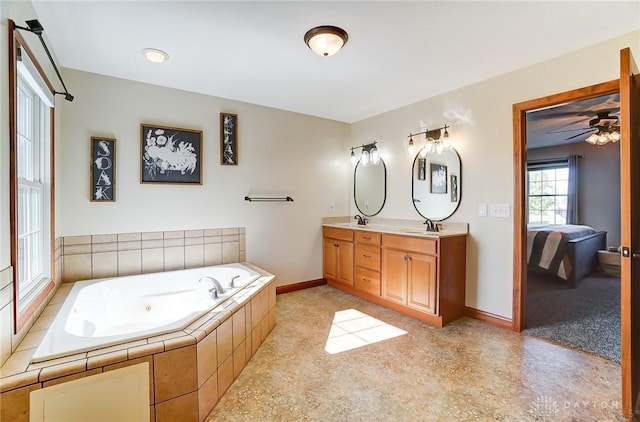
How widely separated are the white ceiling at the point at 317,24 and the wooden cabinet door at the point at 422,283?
1.72 meters

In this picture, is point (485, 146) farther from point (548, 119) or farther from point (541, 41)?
point (548, 119)

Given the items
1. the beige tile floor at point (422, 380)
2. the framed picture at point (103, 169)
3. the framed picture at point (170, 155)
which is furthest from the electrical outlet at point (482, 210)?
the framed picture at point (103, 169)

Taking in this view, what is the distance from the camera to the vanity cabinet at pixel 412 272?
2.70 m

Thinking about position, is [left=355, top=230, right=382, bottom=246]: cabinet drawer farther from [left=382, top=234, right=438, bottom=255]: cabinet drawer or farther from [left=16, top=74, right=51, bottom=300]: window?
[left=16, top=74, right=51, bottom=300]: window

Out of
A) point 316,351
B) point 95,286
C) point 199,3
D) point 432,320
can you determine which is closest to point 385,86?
point 199,3

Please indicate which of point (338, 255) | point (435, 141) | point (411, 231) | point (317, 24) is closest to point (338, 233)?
point (338, 255)

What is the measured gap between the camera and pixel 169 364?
1.43m

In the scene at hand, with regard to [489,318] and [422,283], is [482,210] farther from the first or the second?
[489,318]

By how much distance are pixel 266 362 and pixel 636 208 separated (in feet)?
7.99

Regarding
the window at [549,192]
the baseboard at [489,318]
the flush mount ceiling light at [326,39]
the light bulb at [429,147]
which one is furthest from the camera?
the window at [549,192]

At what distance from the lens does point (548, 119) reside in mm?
4109

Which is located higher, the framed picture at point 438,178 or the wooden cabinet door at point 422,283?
the framed picture at point 438,178

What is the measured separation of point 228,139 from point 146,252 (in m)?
1.44

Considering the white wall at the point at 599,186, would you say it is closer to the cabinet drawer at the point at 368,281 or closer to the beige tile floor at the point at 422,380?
the beige tile floor at the point at 422,380
